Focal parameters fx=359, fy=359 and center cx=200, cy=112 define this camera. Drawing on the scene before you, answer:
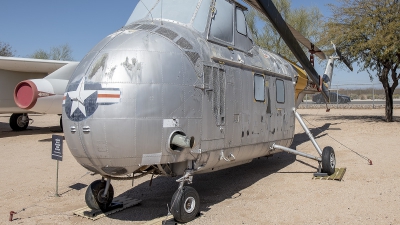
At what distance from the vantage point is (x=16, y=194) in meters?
7.30

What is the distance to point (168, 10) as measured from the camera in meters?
5.99

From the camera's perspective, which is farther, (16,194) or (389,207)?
(16,194)

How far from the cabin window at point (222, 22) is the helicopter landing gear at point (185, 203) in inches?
94.8

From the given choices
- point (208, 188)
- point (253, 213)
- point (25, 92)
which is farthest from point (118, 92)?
point (25, 92)

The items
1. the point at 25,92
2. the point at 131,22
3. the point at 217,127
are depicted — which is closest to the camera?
the point at 217,127

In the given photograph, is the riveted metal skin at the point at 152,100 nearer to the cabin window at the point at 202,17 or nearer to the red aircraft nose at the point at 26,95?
the cabin window at the point at 202,17

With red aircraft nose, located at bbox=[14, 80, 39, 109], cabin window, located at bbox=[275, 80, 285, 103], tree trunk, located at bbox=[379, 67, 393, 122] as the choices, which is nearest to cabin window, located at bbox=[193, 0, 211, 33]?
cabin window, located at bbox=[275, 80, 285, 103]

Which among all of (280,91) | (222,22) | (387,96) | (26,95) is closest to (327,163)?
(280,91)

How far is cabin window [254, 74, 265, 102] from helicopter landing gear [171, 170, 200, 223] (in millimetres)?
2328

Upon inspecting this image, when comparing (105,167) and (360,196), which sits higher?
(105,167)

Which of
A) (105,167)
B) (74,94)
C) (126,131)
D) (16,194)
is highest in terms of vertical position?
(74,94)

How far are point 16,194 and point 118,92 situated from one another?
168 inches

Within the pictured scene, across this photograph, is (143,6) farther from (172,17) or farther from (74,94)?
(74,94)

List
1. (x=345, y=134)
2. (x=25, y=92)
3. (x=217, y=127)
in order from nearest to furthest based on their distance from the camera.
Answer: (x=217, y=127)
(x=25, y=92)
(x=345, y=134)
